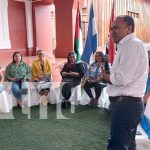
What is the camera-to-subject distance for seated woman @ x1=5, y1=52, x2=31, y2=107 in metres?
4.39

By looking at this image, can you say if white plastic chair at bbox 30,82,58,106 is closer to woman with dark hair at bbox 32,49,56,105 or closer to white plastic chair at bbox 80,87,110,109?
woman with dark hair at bbox 32,49,56,105

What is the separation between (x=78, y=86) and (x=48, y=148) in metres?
2.01

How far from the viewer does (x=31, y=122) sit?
3.60m

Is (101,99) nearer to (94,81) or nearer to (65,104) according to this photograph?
(94,81)

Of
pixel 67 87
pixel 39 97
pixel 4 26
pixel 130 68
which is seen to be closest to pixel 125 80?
pixel 130 68

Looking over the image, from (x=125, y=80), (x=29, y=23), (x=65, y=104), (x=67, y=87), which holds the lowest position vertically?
(x=65, y=104)

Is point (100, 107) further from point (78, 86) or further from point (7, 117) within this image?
point (7, 117)

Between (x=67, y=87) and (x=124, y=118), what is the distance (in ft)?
9.28

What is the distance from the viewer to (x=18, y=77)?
175 inches

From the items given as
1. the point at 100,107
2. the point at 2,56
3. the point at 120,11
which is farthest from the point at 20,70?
the point at 120,11

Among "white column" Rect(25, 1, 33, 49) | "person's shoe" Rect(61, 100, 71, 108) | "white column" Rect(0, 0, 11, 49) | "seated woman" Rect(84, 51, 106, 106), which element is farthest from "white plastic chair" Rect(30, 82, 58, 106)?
"white column" Rect(25, 1, 33, 49)

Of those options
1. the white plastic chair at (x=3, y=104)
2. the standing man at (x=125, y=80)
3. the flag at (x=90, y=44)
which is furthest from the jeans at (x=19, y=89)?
the standing man at (x=125, y=80)

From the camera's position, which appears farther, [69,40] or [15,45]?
[15,45]

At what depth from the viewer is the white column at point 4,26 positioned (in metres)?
6.61
